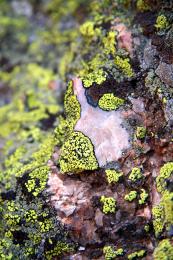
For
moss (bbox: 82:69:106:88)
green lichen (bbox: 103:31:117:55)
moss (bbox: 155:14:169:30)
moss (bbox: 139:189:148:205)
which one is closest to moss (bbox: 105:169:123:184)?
moss (bbox: 139:189:148:205)

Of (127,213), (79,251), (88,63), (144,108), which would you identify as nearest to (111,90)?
(144,108)

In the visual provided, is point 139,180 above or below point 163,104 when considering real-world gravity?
below

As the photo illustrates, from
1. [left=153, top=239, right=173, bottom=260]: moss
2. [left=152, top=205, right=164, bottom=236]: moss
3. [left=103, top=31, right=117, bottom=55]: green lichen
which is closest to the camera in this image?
[left=153, top=239, right=173, bottom=260]: moss

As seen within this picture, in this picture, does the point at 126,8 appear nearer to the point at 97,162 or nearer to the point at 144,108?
the point at 144,108

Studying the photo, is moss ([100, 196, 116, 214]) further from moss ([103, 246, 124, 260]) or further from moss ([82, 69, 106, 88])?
moss ([82, 69, 106, 88])

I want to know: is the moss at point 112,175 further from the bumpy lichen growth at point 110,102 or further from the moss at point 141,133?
the bumpy lichen growth at point 110,102

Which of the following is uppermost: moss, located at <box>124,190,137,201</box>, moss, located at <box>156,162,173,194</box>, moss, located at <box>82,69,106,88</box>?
moss, located at <box>82,69,106,88</box>

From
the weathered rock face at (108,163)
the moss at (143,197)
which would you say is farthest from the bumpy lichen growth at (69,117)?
the moss at (143,197)
